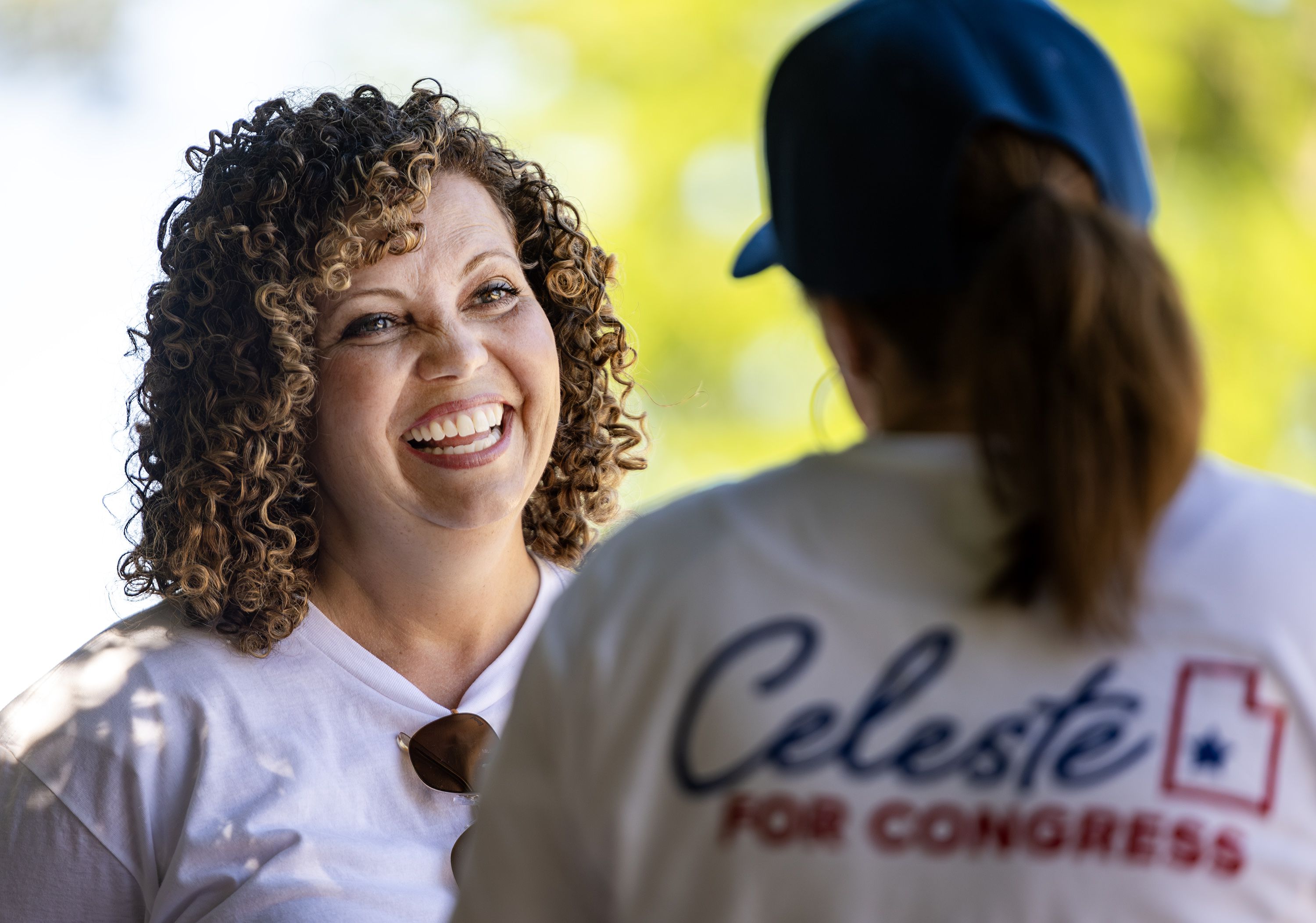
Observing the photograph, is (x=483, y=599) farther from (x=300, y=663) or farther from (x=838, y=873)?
(x=838, y=873)

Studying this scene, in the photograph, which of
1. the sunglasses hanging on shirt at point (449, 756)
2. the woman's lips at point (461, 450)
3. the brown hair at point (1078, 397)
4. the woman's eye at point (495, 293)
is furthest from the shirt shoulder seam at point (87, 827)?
the brown hair at point (1078, 397)

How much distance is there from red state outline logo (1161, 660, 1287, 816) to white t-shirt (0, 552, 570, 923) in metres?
1.28

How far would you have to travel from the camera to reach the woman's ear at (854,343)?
1119 millimetres

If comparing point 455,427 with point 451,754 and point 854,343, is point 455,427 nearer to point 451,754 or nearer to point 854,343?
point 451,754

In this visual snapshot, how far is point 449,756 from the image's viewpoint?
7.23ft

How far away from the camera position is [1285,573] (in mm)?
1007

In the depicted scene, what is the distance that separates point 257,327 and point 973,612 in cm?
160

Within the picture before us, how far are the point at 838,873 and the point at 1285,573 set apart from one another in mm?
399

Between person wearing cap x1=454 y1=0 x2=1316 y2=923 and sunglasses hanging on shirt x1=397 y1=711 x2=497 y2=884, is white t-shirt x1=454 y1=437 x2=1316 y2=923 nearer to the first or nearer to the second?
person wearing cap x1=454 y1=0 x2=1316 y2=923

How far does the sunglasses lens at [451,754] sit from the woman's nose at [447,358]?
1.87ft

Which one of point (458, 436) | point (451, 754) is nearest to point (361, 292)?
point (458, 436)

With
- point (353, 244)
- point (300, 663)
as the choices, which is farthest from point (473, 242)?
point (300, 663)

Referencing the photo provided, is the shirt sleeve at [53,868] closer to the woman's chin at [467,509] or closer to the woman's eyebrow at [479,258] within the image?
the woman's chin at [467,509]

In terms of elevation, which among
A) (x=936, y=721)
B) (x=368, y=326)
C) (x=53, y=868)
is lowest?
(x=53, y=868)
